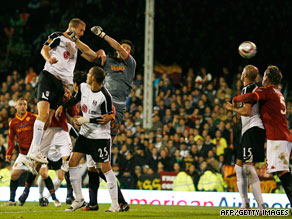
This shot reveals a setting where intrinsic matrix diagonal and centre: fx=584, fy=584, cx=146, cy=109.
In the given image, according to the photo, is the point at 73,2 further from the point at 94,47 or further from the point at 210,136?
the point at 210,136

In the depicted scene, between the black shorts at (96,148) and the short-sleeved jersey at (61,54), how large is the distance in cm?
122

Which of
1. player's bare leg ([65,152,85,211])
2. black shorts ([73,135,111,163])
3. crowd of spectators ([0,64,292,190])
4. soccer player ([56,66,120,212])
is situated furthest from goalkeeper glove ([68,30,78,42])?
crowd of spectators ([0,64,292,190])

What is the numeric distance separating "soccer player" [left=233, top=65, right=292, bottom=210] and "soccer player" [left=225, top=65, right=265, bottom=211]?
0.36 feet

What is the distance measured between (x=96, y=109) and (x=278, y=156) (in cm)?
298

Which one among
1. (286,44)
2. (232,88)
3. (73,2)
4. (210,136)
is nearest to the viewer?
(210,136)

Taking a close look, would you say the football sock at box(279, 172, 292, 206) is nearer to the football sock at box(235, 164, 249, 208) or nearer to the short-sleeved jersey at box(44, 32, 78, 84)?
the football sock at box(235, 164, 249, 208)

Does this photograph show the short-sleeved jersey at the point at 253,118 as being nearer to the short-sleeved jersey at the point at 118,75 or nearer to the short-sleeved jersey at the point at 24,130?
the short-sleeved jersey at the point at 118,75

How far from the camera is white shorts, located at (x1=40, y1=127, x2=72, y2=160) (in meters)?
12.1

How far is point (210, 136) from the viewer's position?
58.9 feet

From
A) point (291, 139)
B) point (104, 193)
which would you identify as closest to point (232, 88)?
point (104, 193)

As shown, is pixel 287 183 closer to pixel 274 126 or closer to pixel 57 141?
pixel 274 126

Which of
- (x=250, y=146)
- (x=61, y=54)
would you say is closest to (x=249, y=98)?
(x=250, y=146)

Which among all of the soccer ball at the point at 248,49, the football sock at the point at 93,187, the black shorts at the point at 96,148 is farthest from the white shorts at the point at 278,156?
the football sock at the point at 93,187

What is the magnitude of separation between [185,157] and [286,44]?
823 cm
